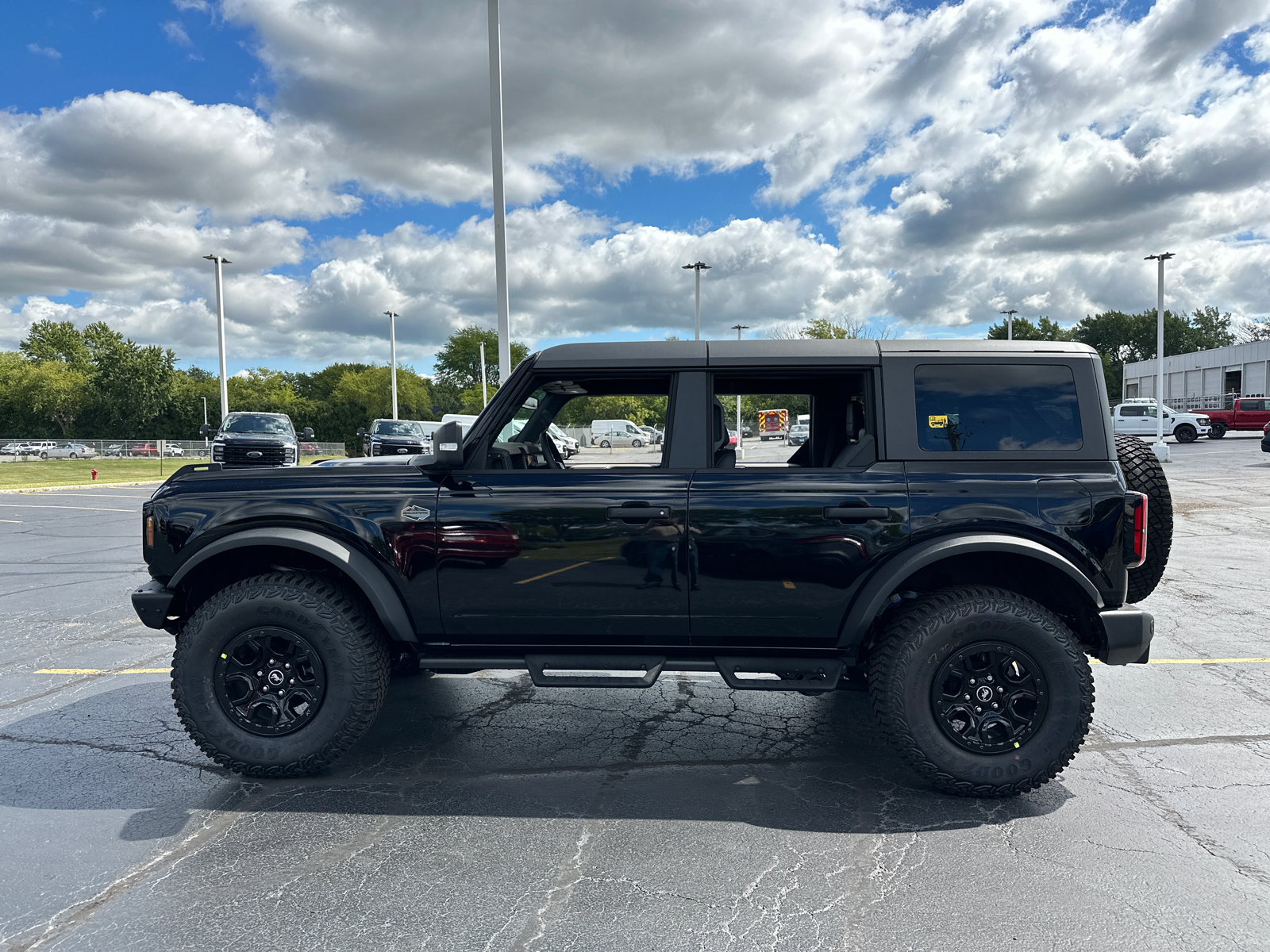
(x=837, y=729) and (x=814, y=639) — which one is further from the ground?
(x=814, y=639)

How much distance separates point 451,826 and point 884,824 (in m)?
1.73

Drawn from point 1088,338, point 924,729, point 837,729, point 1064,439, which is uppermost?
point 1088,338

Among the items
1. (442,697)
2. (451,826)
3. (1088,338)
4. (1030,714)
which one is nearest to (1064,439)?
(1030,714)

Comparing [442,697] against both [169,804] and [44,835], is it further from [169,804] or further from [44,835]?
[44,835]

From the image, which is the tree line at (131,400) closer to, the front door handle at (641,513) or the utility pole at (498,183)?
the utility pole at (498,183)

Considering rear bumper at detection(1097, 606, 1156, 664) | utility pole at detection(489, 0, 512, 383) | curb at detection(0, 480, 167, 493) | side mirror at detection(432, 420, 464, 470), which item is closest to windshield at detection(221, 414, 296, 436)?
curb at detection(0, 480, 167, 493)

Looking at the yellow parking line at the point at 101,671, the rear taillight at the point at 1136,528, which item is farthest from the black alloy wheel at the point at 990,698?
the yellow parking line at the point at 101,671

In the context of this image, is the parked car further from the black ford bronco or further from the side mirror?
the side mirror

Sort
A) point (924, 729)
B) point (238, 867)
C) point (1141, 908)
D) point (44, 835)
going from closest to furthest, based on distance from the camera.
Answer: point (1141, 908), point (238, 867), point (44, 835), point (924, 729)

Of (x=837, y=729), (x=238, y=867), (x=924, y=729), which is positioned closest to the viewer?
(x=238, y=867)

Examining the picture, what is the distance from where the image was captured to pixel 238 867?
9.48 ft

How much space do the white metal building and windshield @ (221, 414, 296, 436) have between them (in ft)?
166

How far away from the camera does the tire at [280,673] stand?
11.6ft

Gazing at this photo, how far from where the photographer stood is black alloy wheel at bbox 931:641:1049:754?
3.38m
